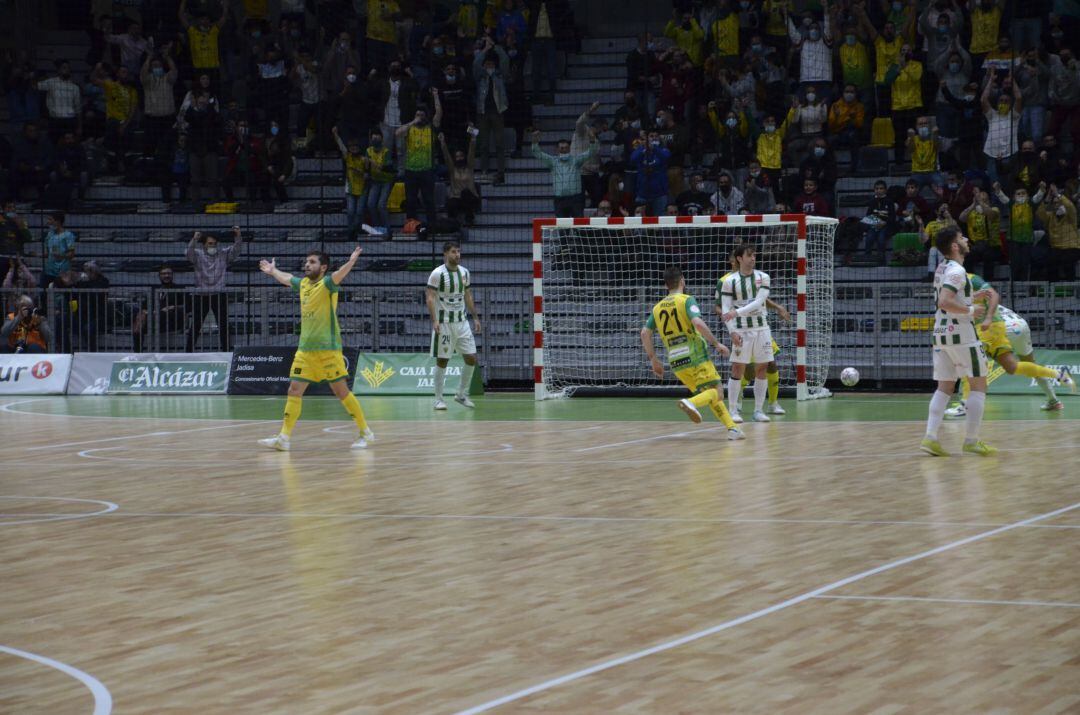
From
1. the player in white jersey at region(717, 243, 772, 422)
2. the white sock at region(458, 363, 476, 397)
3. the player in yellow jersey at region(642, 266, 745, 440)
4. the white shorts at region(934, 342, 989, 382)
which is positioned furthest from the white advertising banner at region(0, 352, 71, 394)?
the white shorts at region(934, 342, 989, 382)

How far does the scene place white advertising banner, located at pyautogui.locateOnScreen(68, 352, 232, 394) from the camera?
1062 inches

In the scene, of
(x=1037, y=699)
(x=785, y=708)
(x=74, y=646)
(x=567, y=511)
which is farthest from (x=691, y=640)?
(x=567, y=511)

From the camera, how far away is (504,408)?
74.6ft

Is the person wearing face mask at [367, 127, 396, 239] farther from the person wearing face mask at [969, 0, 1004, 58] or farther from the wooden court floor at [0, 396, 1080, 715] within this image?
the wooden court floor at [0, 396, 1080, 715]

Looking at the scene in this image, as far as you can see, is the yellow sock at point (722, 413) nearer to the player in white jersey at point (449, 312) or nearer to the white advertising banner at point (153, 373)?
the player in white jersey at point (449, 312)

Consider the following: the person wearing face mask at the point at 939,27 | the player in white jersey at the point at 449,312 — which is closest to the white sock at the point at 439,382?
the player in white jersey at the point at 449,312

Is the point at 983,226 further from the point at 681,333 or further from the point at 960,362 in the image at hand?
the point at 960,362

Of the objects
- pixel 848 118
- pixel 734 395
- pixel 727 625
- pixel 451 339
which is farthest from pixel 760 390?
pixel 727 625

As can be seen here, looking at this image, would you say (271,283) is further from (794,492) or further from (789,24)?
(794,492)

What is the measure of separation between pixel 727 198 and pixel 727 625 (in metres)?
20.3

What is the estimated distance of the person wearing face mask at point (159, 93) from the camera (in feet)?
105

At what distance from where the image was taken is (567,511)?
1155 cm

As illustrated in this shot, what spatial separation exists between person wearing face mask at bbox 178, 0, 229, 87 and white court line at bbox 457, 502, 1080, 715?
25149 mm

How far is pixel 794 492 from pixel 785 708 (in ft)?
22.0
